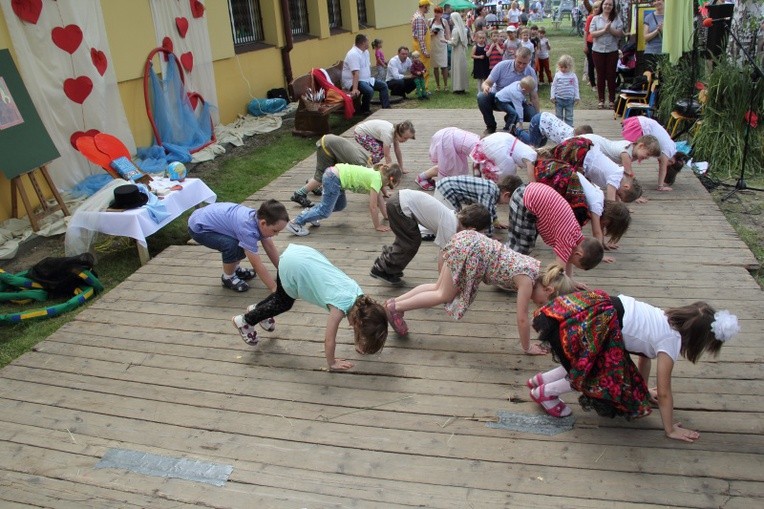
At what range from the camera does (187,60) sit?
9.58 meters

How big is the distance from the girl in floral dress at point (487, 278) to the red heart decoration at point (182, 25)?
721cm

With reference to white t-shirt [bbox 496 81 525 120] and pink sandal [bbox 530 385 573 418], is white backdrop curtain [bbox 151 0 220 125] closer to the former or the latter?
white t-shirt [bbox 496 81 525 120]

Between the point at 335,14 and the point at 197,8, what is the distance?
576 centimetres

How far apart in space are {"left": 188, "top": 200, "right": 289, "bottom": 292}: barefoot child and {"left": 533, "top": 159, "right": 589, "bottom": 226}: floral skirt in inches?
86.3

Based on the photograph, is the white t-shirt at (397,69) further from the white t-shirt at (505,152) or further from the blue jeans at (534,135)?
the white t-shirt at (505,152)

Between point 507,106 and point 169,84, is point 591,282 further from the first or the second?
point 169,84

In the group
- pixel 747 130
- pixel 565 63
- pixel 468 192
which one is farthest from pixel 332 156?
pixel 747 130

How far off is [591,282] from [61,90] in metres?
6.32

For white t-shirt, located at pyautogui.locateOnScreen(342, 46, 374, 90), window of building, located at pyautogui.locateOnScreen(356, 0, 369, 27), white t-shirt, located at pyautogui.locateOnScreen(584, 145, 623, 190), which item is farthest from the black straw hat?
window of building, located at pyautogui.locateOnScreen(356, 0, 369, 27)

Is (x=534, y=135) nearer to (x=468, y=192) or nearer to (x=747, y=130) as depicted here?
(x=747, y=130)

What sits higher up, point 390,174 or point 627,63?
point 627,63

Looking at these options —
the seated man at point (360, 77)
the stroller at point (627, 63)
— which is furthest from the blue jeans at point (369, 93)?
the stroller at point (627, 63)

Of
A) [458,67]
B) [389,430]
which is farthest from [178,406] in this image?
[458,67]

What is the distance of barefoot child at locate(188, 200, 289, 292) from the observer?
4352 mm
